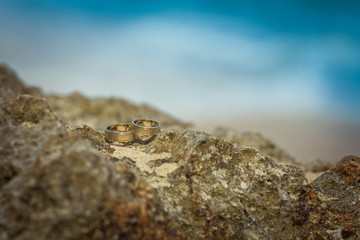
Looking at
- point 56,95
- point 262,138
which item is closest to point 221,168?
point 262,138

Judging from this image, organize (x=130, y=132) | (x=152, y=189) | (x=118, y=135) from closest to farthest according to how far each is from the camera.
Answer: (x=152, y=189) → (x=118, y=135) → (x=130, y=132)

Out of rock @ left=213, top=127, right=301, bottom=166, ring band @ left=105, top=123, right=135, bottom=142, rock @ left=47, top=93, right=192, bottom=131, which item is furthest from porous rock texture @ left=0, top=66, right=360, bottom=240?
rock @ left=47, top=93, right=192, bottom=131

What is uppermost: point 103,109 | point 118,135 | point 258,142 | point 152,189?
point 118,135

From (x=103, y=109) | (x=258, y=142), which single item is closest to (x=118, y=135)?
(x=258, y=142)

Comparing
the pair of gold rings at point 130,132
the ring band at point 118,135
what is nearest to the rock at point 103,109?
the pair of gold rings at point 130,132

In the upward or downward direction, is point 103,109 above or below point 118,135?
below

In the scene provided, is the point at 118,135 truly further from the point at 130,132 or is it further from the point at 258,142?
the point at 258,142

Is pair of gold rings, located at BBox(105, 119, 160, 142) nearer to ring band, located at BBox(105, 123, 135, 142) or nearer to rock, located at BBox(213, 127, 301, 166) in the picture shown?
ring band, located at BBox(105, 123, 135, 142)
